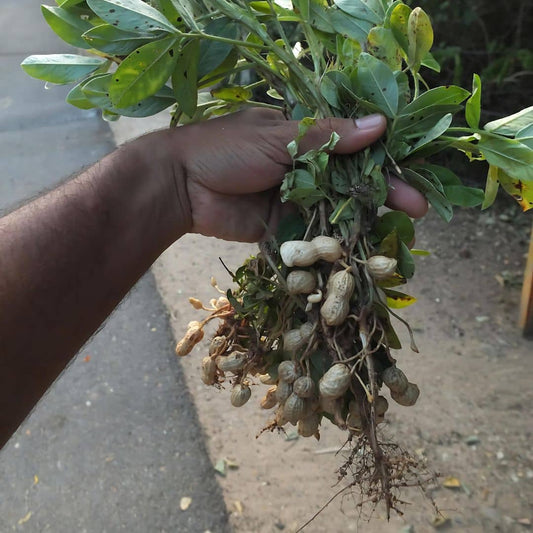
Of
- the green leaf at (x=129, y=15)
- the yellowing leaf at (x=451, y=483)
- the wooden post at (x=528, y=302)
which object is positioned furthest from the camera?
the wooden post at (x=528, y=302)

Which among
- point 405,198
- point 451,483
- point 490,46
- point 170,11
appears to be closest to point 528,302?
point 451,483

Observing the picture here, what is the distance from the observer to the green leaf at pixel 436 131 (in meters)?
0.98

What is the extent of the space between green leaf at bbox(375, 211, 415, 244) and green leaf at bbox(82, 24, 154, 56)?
0.48 metres

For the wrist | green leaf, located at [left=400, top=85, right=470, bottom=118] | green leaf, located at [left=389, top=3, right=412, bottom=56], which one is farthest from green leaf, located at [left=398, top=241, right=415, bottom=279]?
the wrist

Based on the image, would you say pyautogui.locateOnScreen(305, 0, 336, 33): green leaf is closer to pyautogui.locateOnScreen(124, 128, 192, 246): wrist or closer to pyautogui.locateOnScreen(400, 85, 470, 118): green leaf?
pyautogui.locateOnScreen(400, 85, 470, 118): green leaf

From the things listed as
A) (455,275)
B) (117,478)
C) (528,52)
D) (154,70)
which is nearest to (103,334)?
(117,478)

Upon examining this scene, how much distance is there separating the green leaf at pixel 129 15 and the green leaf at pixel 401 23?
367mm

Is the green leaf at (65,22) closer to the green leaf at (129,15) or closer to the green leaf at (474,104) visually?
the green leaf at (129,15)

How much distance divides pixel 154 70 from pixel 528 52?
101 inches

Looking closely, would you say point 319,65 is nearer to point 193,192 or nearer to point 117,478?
point 193,192

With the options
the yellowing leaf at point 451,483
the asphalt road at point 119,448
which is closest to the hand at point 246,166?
the asphalt road at point 119,448

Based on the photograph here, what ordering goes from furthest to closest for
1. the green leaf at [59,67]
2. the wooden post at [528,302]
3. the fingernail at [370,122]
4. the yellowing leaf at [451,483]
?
the wooden post at [528,302] → the yellowing leaf at [451,483] → the green leaf at [59,67] → the fingernail at [370,122]

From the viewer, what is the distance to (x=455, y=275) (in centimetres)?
288

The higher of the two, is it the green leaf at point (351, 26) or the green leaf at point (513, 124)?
the green leaf at point (351, 26)
